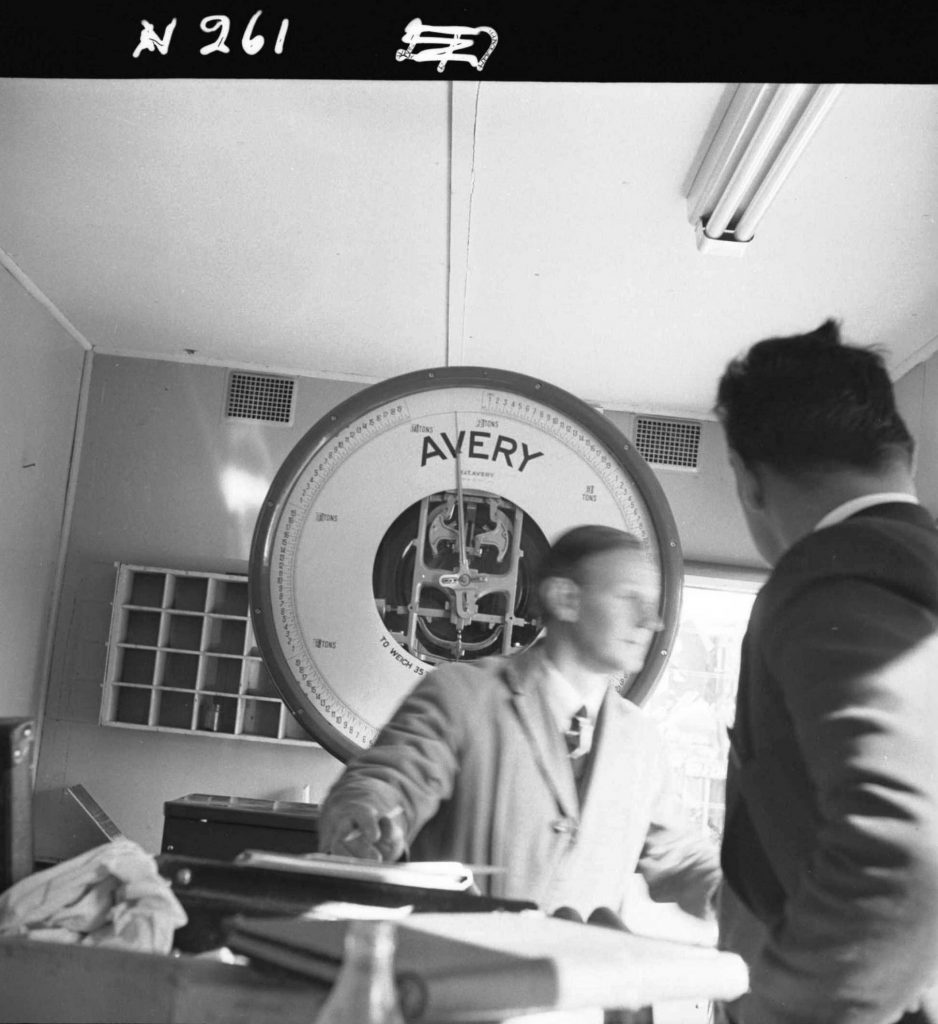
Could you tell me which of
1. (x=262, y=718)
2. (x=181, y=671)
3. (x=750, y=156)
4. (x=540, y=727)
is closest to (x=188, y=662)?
(x=181, y=671)

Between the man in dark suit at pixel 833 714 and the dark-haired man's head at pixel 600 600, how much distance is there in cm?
14

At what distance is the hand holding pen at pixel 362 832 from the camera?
1.28 m

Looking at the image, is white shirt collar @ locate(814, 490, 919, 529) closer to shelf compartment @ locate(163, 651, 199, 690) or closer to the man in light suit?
the man in light suit

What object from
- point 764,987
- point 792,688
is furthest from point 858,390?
point 764,987

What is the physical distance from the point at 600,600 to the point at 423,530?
256mm

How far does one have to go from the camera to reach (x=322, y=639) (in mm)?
1396

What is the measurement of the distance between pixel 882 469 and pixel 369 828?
2.48 ft

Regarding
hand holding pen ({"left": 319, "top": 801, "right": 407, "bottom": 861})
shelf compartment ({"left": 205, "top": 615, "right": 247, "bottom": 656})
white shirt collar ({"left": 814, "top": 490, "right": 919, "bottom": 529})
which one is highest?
white shirt collar ({"left": 814, "top": 490, "right": 919, "bottom": 529})

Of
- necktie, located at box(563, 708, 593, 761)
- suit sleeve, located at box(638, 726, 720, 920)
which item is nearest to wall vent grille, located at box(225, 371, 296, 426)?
necktie, located at box(563, 708, 593, 761)

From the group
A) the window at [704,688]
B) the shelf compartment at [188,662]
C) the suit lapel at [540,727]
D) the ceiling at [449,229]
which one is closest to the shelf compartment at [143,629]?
the shelf compartment at [188,662]

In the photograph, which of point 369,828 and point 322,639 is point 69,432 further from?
point 369,828

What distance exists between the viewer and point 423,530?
1.43 metres

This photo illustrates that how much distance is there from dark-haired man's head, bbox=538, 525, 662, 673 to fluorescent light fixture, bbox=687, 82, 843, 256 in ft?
1.34

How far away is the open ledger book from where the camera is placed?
30.0 inches
